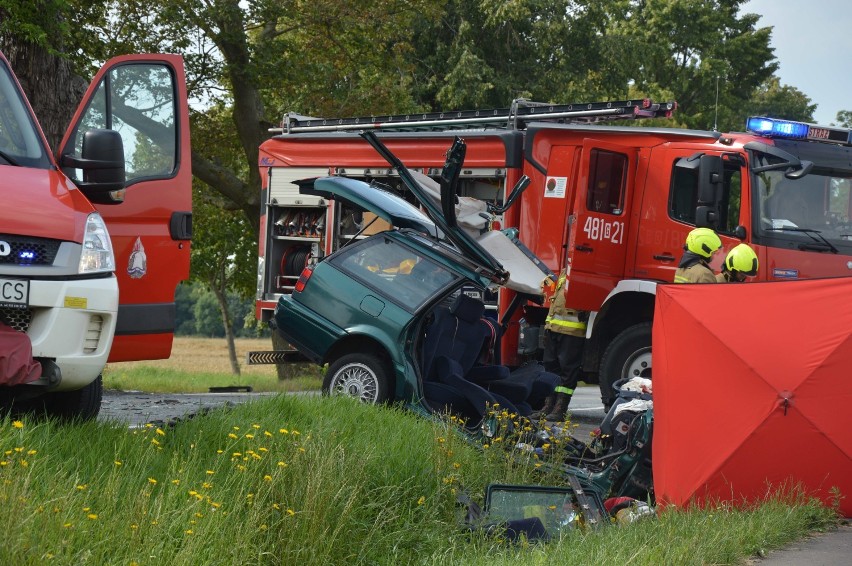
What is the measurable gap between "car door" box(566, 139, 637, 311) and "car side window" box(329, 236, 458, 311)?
317 cm

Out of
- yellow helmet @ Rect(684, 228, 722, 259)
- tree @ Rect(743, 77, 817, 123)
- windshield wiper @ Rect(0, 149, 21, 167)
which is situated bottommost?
yellow helmet @ Rect(684, 228, 722, 259)

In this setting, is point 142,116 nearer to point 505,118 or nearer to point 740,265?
point 740,265

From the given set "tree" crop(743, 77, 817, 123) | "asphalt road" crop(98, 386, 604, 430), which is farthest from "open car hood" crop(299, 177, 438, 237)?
"tree" crop(743, 77, 817, 123)

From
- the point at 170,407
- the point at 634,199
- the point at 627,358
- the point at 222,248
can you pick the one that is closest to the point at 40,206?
the point at 170,407

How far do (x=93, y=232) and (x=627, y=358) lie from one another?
699 centimetres

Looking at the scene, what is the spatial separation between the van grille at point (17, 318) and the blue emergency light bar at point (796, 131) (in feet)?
26.2

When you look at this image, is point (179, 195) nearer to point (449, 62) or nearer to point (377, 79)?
point (377, 79)

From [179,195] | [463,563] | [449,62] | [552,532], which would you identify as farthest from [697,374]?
[449,62]

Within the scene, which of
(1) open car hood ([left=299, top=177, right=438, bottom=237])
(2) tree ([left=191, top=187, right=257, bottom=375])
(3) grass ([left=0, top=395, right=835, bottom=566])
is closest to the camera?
(3) grass ([left=0, top=395, right=835, bottom=566])

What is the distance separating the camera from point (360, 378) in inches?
391

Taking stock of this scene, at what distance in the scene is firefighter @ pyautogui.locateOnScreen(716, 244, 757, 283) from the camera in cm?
1154

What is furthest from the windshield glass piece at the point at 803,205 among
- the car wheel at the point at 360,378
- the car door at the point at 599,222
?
the car wheel at the point at 360,378

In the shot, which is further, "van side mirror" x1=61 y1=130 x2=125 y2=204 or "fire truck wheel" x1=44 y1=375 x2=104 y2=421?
"fire truck wheel" x1=44 y1=375 x2=104 y2=421

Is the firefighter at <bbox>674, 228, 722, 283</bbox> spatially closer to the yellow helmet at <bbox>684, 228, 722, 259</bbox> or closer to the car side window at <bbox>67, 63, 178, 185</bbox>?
the yellow helmet at <bbox>684, 228, 722, 259</bbox>
